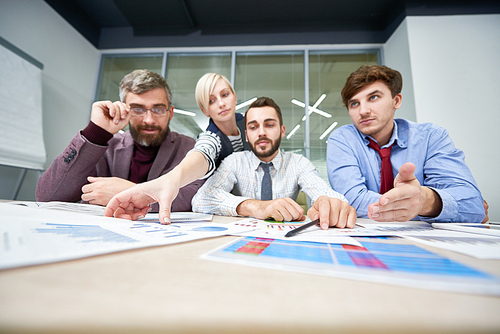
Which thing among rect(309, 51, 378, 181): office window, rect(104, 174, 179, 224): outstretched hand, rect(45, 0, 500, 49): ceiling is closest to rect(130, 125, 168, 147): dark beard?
rect(104, 174, 179, 224): outstretched hand

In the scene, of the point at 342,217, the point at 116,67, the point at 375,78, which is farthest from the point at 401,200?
the point at 116,67

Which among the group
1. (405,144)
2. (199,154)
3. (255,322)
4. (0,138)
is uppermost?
(0,138)

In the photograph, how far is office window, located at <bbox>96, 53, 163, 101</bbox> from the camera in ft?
8.85

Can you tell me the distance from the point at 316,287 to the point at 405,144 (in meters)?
1.02

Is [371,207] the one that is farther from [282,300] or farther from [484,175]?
[484,175]

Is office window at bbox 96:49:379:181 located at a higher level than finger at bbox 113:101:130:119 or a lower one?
higher

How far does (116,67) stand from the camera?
2779 mm

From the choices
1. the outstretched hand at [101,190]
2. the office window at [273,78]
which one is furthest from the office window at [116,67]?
the outstretched hand at [101,190]

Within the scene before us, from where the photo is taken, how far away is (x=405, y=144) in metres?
0.90

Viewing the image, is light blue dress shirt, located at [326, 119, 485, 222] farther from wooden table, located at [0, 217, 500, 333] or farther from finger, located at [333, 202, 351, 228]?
wooden table, located at [0, 217, 500, 333]

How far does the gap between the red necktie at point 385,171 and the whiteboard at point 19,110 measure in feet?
8.36

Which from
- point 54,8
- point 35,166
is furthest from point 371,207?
point 54,8

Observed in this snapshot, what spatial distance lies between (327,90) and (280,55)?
0.73 m

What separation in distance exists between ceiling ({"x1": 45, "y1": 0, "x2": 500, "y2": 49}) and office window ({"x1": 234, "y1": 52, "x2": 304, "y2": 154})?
18 centimetres
